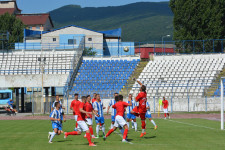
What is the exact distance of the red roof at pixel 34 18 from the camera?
13518 centimetres

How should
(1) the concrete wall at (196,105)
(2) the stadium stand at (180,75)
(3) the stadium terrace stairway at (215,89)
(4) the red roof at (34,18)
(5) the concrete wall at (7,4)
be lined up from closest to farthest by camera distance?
(1) the concrete wall at (196,105), (3) the stadium terrace stairway at (215,89), (2) the stadium stand at (180,75), (4) the red roof at (34,18), (5) the concrete wall at (7,4)

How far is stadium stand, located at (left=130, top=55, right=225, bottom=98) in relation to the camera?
49188mm

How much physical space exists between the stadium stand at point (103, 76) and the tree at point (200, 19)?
13.0 m

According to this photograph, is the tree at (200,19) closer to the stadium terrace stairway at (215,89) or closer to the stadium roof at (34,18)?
the stadium terrace stairway at (215,89)

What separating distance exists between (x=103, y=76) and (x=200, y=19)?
22.3 metres

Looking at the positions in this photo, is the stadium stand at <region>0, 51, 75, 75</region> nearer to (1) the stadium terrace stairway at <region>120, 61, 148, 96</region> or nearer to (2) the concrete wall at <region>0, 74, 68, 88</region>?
(2) the concrete wall at <region>0, 74, 68, 88</region>

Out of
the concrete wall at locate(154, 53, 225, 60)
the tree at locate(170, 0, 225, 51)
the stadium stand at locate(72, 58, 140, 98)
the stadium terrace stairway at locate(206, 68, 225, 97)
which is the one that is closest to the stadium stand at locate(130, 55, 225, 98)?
the concrete wall at locate(154, 53, 225, 60)

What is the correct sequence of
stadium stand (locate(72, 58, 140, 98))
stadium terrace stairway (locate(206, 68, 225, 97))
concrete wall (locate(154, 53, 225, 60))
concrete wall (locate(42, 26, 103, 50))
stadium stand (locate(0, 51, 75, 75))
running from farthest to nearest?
concrete wall (locate(42, 26, 103, 50)) → concrete wall (locate(154, 53, 225, 60)) → stadium stand (locate(0, 51, 75, 75)) → stadium stand (locate(72, 58, 140, 98)) → stadium terrace stairway (locate(206, 68, 225, 97))

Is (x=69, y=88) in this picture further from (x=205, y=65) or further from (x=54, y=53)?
(x=205, y=65)

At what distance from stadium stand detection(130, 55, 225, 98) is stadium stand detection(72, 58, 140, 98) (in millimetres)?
2205

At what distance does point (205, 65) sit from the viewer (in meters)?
54.7

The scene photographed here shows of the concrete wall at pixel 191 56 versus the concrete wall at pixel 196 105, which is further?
the concrete wall at pixel 191 56

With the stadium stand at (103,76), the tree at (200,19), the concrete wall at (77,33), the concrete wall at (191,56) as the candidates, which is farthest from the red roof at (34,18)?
the concrete wall at (191,56)

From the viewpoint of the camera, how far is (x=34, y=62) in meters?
57.5
